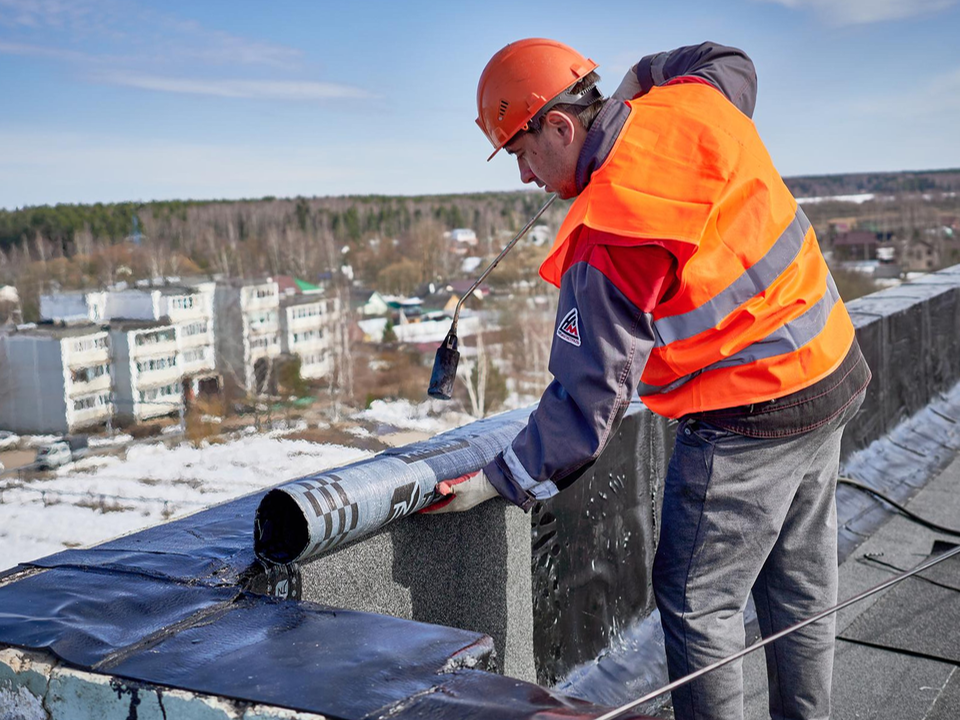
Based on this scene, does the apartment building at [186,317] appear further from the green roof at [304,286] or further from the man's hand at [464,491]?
the green roof at [304,286]

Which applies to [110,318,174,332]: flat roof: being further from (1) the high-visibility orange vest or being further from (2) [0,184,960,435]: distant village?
(1) the high-visibility orange vest

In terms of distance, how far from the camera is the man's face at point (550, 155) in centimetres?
189

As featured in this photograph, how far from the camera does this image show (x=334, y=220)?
7312cm

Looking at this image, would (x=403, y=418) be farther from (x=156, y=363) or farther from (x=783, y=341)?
(x=156, y=363)

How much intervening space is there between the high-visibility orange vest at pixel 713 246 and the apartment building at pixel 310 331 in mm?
40475

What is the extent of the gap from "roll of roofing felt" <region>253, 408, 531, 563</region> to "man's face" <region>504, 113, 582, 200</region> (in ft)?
2.06

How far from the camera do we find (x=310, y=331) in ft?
162

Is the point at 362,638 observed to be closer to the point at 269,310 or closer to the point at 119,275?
the point at 119,275

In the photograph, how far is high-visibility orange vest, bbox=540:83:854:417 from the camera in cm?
170

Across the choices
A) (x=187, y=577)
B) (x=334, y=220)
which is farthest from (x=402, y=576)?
(x=334, y=220)

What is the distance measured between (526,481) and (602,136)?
0.67m

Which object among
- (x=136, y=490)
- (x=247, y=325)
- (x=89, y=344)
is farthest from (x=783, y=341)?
(x=247, y=325)

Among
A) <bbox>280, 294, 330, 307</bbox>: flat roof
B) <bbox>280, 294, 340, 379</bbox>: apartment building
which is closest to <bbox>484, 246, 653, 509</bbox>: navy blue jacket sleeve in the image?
<bbox>280, 294, 340, 379</bbox>: apartment building

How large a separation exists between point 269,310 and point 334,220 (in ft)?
93.4
